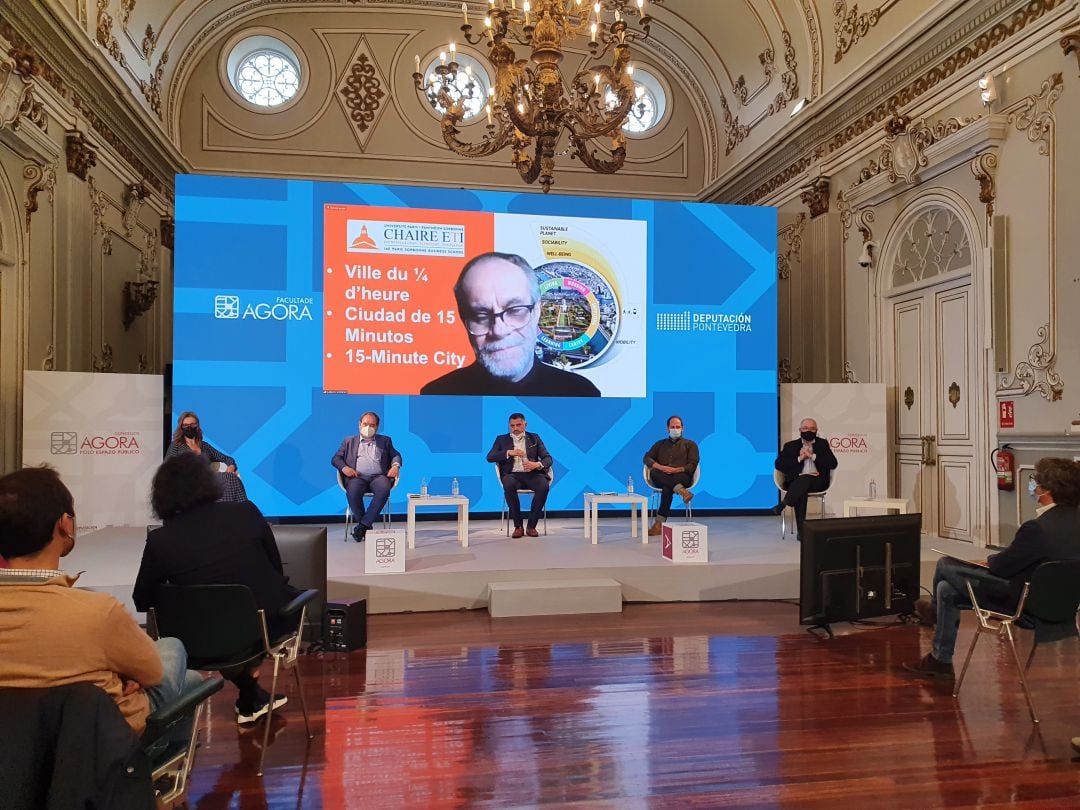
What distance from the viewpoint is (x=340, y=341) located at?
6.70 metres

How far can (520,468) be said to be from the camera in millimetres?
5992

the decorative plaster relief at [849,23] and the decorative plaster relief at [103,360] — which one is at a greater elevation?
the decorative plaster relief at [849,23]

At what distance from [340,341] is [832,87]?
17.9ft

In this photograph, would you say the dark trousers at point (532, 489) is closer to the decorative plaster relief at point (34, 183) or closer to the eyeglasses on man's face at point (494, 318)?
the eyeglasses on man's face at point (494, 318)

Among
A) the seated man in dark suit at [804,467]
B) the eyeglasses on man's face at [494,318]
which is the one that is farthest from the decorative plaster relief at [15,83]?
the seated man in dark suit at [804,467]

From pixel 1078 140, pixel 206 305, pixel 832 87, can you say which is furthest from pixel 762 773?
pixel 832 87

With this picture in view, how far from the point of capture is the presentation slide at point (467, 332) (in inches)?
260

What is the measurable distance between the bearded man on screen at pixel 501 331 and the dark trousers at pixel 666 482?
52.1 inches

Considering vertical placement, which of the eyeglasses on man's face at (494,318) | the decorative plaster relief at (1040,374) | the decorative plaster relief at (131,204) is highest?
the decorative plaster relief at (131,204)

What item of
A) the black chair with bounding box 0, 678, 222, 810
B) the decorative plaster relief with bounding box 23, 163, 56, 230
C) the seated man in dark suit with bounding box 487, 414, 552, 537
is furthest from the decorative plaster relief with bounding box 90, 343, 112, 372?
the black chair with bounding box 0, 678, 222, 810

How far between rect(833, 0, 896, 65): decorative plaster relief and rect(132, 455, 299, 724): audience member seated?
715 centimetres

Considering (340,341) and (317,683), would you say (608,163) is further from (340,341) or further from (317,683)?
(317,683)

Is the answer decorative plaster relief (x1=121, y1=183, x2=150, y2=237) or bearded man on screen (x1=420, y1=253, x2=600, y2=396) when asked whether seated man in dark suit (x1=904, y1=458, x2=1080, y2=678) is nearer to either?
bearded man on screen (x1=420, y1=253, x2=600, y2=396)

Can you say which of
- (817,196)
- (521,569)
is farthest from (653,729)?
(817,196)
